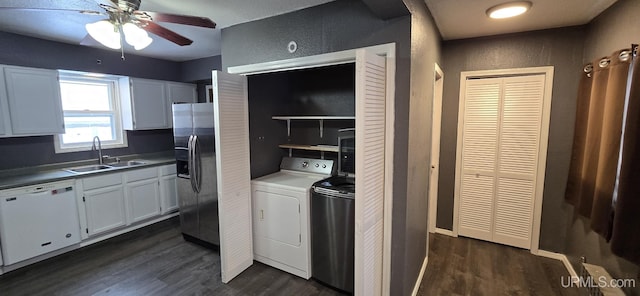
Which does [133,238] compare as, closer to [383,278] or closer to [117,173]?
[117,173]

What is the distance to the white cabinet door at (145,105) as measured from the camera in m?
3.78

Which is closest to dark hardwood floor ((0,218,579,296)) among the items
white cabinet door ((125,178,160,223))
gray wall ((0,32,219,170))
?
white cabinet door ((125,178,160,223))

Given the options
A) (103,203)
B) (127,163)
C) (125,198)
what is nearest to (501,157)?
(125,198)

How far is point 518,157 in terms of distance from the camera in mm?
2900

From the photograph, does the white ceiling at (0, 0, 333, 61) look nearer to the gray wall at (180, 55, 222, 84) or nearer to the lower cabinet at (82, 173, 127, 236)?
the gray wall at (180, 55, 222, 84)

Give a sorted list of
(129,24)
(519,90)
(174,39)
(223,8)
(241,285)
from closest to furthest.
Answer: (129,24) → (174,39) → (223,8) → (241,285) → (519,90)

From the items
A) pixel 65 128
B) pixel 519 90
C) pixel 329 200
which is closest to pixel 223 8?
pixel 329 200

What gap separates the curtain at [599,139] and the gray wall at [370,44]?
1.24 metres

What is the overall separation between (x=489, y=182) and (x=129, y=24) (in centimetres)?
363

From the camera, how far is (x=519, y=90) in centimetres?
282

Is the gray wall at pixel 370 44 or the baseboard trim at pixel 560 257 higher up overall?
the gray wall at pixel 370 44

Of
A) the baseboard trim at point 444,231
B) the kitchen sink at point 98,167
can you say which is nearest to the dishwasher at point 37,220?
the kitchen sink at point 98,167

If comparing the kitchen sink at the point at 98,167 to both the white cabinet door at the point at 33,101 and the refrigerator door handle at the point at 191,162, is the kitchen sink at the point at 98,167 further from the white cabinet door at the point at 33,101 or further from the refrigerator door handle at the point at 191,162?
the refrigerator door handle at the point at 191,162

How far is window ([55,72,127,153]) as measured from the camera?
3406 millimetres
